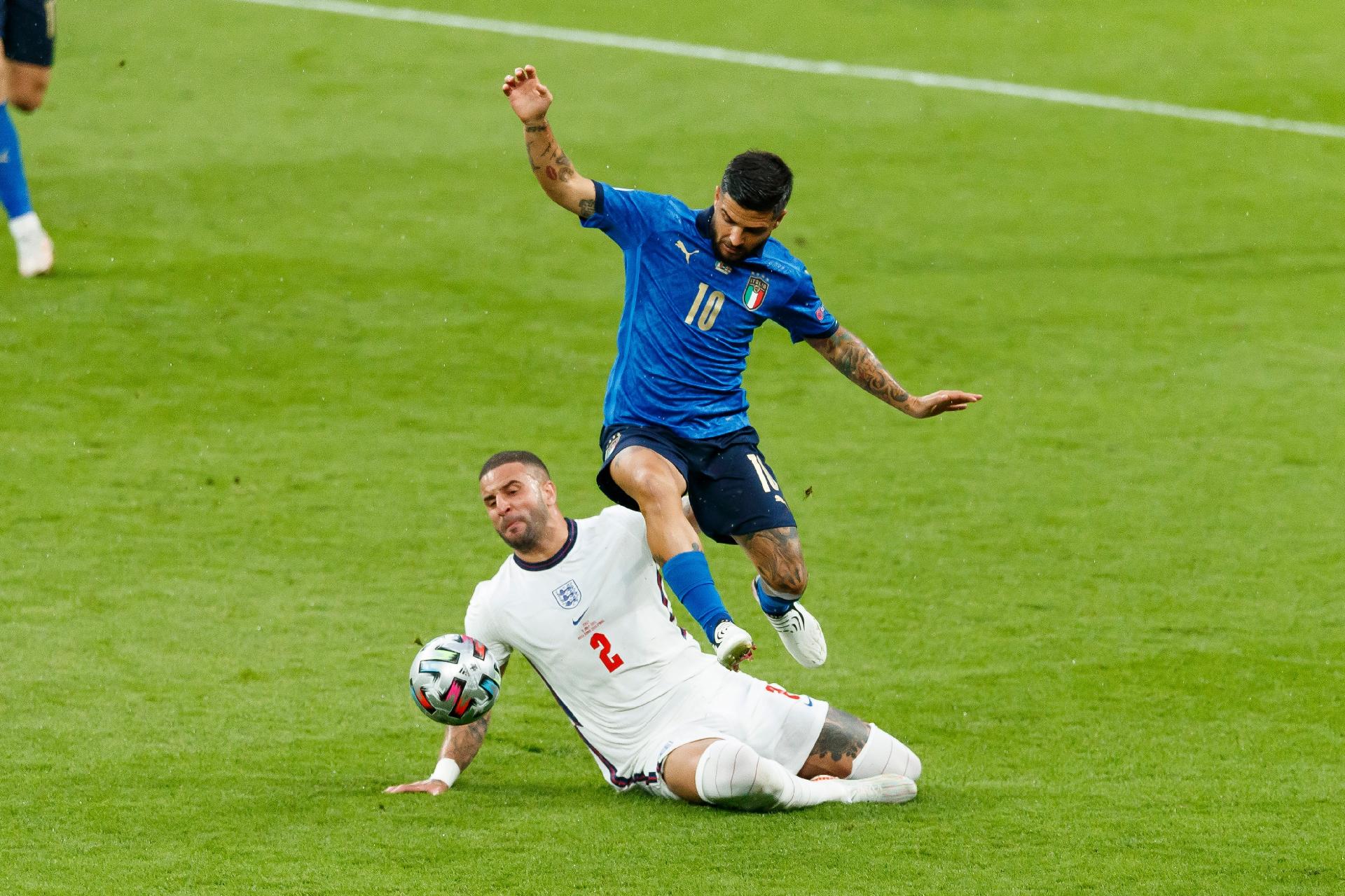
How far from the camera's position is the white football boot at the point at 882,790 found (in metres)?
6.56

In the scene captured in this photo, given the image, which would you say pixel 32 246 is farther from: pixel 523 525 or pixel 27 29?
pixel 523 525

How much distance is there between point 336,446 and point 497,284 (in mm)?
3151

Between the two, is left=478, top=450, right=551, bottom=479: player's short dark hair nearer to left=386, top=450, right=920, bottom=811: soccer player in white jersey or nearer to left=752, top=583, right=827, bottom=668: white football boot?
left=386, top=450, right=920, bottom=811: soccer player in white jersey

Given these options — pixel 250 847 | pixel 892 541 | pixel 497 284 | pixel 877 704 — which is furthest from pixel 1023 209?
pixel 250 847

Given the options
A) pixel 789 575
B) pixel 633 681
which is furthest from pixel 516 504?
pixel 789 575

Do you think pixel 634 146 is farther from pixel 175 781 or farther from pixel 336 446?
pixel 175 781

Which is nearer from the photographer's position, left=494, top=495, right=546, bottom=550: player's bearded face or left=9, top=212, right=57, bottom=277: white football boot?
left=494, top=495, right=546, bottom=550: player's bearded face

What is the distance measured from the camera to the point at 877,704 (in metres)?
8.00

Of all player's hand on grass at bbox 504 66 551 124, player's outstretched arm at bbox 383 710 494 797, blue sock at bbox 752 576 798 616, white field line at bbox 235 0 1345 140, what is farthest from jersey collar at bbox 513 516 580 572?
white field line at bbox 235 0 1345 140

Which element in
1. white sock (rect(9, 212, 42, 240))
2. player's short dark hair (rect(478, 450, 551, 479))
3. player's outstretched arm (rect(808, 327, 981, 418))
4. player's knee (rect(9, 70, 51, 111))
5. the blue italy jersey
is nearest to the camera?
player's short dark hair (rect(478, 450, 551, 479))

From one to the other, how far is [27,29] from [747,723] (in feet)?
26.1

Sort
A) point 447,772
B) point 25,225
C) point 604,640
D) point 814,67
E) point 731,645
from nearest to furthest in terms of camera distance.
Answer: point 731,645, point 604,640, point 447,772, point 25,225, point 814,67

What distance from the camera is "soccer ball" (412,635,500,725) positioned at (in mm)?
6312

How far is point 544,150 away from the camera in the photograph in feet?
21.7
